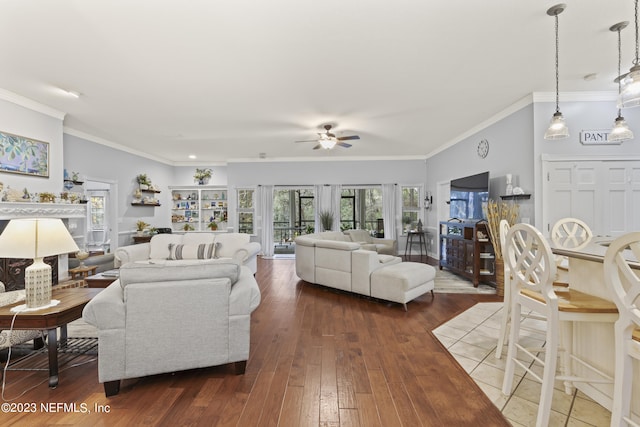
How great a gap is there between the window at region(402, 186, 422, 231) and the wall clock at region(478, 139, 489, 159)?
2.85m

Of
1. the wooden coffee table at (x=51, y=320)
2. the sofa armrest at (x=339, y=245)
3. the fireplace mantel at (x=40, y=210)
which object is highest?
the fireplace mantel at (x=40, y=210)

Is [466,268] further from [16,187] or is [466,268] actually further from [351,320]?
[16,187]

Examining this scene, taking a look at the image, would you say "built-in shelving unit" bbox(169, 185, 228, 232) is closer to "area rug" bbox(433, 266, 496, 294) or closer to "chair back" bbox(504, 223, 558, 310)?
"area rug" bbox(433, 266, 496, 294)

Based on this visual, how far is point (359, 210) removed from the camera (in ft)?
27.0

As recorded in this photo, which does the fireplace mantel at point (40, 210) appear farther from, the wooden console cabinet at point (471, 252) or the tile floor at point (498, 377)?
the wooden console cabinet at point (471, 252)

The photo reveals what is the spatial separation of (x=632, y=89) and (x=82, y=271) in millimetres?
6920

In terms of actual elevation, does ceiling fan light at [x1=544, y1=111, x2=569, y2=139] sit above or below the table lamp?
above

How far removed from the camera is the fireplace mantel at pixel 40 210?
11.8 ft

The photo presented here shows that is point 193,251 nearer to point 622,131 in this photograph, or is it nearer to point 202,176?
point 202,176

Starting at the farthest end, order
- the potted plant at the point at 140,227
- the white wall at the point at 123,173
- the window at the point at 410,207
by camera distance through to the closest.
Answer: the window at the point at 410,207 < the potted plant at the point at 140,227 < the white wall at the point at 123,173

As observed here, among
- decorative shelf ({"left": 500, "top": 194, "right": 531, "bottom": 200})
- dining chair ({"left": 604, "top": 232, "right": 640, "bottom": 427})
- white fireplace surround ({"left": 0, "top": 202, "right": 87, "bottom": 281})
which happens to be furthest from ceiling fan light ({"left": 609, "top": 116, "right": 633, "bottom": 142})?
white fireplace surround ({"left": 0, "top": 202, "right": 87, "bottom": 281})

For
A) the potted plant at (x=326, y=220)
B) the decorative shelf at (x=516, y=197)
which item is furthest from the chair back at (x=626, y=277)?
the potted plant at (x=326, y=220)

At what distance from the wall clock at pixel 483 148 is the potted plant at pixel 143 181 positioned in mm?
7772

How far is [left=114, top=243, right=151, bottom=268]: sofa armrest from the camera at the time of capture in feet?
14.4
